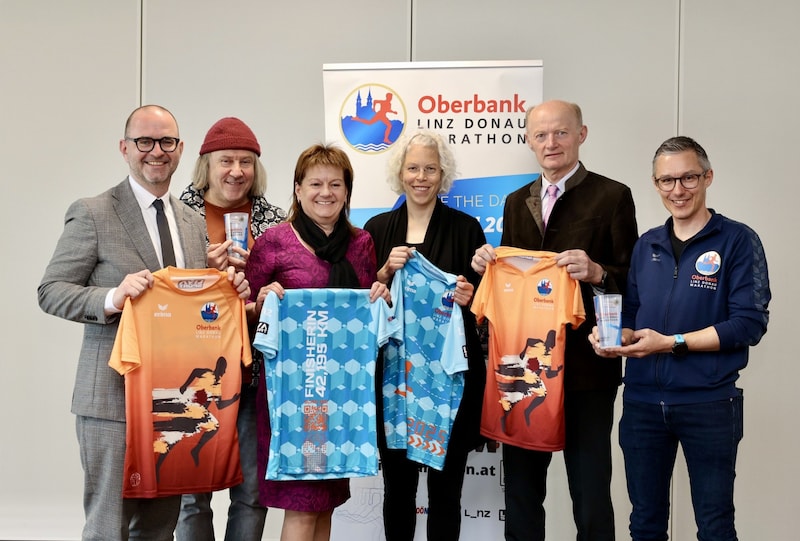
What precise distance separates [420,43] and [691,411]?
3.03 metres

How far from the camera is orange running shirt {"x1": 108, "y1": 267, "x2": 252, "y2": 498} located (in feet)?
9.02

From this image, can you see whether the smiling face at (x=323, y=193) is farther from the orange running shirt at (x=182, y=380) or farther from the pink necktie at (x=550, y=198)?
the pink necktie at (x=550, y=198)

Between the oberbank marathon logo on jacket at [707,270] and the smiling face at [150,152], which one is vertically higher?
the smiling face at [150,152]

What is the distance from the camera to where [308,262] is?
3.00 meters

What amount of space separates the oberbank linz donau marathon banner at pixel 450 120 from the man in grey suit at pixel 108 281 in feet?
4.65

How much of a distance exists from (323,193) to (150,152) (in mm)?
657

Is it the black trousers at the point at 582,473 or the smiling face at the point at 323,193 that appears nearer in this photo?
the smiling face at the point at 323,193

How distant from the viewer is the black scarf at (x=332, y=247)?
9.80 feet

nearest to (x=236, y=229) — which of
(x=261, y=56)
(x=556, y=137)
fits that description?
(x=556, y=137)

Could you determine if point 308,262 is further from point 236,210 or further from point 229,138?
point 229,138

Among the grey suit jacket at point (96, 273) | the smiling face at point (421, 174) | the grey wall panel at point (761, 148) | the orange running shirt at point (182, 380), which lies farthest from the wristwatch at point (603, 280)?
the grey wall panel at point (761, 148)

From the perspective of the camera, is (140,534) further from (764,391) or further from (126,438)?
(764,391)

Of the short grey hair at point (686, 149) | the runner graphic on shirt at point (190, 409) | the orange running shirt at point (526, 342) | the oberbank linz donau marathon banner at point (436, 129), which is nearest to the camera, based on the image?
the runner graphic on shirt at point (190, 409)

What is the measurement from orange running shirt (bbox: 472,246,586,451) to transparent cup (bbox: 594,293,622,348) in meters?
0.27
